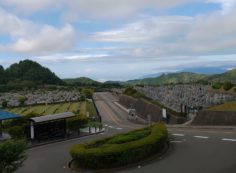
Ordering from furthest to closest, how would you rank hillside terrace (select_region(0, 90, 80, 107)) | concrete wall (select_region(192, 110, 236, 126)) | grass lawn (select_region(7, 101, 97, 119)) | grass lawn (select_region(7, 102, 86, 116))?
hillside terrace (select_region(0, 90, 80, 107)) → grass lawn (select_region(7, 102, 86, 116)) → grass lawn (select_region(7, 101, 97, 119)) → concrete wall (select_region(192, 110, 236, 126))

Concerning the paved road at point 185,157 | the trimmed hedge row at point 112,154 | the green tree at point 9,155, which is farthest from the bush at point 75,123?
the green tree at point 9,155

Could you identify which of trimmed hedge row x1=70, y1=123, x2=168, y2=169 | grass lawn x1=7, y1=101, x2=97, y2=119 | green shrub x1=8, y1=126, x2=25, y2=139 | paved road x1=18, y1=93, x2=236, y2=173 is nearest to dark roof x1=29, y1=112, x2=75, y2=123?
green shrub x1=8, y1=126, x2=25, y2=139

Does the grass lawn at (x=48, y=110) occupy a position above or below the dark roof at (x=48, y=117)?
below

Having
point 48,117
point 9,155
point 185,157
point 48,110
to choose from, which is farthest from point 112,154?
point 48,110

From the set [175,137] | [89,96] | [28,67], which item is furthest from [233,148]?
[28,67]

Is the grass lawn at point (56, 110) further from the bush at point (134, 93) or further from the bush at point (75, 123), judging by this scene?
the bush at point (75, 123)

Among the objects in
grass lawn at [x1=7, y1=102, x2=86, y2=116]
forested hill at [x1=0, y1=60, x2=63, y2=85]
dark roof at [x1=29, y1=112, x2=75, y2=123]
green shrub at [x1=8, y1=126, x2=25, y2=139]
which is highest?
forested hill at [x1=0, y1=60, x2=63, y2=85]

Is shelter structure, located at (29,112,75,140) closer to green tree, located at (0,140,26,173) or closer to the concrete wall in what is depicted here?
the concrete wall
